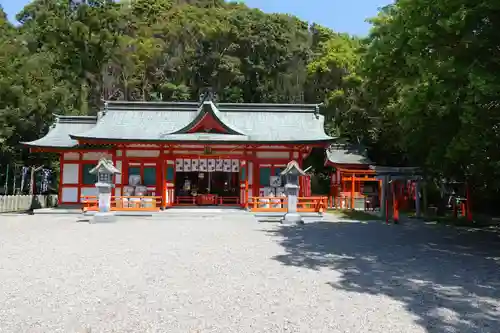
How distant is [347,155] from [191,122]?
1314cm

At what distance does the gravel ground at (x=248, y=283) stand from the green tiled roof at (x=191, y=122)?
8197mm

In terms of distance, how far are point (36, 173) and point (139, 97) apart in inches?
711

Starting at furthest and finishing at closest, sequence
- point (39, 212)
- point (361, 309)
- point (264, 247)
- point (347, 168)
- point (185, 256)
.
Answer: point (347, 168)
point (39, 212)
point (264, 247)
point (185, 256)
point (361, 309)

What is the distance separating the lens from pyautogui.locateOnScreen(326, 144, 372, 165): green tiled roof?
26.9 m

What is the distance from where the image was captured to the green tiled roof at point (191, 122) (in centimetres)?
1872

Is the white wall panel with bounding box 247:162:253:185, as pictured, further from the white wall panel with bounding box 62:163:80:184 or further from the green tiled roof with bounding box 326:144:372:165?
the green tiled roof with bounding box 326:144:372:165

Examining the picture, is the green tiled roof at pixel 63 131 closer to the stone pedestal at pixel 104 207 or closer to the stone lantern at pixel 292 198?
the stone pedestal at pixel 104 207

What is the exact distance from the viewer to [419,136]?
10195 mm

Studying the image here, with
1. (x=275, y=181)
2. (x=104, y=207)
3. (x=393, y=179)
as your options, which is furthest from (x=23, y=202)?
(x=393, y=179)

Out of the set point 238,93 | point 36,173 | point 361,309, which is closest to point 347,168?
point 238,93

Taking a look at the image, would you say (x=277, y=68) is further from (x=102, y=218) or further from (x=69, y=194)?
(x=102, y=218)

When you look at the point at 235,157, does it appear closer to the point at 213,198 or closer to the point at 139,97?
the point at 213,198

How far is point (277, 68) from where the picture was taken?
4109 centimetres

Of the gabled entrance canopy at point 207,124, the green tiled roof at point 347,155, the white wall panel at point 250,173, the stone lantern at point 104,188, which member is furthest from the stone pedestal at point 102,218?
the green tiled roof at point 347,155
